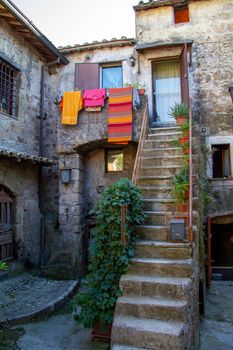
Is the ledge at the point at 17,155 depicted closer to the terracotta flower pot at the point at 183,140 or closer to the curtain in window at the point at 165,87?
the terracotta flower pot at the point at 183,140

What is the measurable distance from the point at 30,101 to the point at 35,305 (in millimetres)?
6039

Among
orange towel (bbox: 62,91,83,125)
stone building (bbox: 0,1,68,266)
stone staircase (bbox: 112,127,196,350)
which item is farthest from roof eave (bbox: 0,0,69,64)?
stone staircase (bbox: 112,127,196,350)

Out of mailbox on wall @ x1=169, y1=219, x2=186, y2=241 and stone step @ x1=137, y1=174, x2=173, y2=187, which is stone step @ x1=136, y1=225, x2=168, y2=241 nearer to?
mailbox on wall @ x1=169, y1=219, x2=186, y2=241

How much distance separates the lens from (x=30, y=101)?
8914 mm

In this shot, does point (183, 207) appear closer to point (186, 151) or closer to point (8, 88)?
point (186, 151)

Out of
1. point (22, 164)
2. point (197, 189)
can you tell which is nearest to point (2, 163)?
point (22, 164)

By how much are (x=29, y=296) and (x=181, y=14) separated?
9547mm

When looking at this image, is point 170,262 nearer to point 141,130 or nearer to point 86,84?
point 141,130

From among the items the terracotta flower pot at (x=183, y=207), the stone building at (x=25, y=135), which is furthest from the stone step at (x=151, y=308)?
the stone building at (x=25, y=135)

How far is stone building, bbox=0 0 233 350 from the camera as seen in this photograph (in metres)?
7.65

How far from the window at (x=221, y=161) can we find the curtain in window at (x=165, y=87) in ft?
5.87

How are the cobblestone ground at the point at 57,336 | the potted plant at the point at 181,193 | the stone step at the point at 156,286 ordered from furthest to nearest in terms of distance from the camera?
the potted plant at the point at 181,193
the cobblestone ground at the point at 57,336
the stone step at the point at 156,286

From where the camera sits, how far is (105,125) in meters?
7.73

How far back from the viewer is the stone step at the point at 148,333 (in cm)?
332
